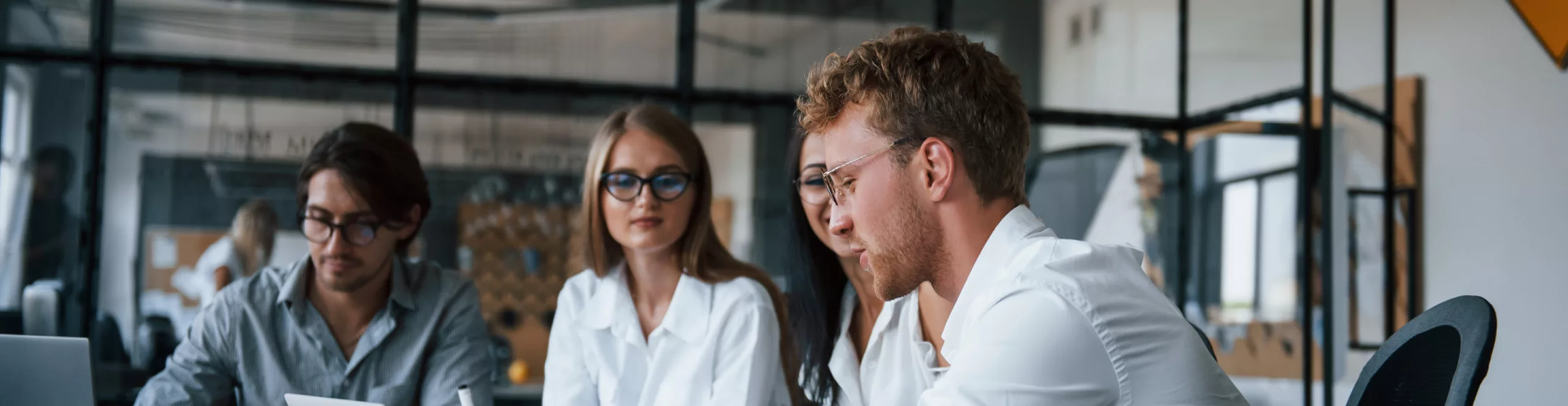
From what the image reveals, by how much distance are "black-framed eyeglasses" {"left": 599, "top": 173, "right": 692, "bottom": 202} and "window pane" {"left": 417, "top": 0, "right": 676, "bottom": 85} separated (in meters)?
2.36

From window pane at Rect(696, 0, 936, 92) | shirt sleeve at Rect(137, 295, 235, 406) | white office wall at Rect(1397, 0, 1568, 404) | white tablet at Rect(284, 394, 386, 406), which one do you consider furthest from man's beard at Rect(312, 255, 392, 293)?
white office wall at Rect(1397, 0, 1568, 404)

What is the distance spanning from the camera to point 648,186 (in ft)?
8.80

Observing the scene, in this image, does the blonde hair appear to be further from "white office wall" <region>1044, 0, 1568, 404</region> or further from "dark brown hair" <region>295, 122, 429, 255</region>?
"white office wall" <region>1044, 0, 1568, 404</region>

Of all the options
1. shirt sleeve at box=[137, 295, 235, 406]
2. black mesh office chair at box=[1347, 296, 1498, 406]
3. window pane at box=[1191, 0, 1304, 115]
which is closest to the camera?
black mesh office chair at box=[1347, 296, 1498, 406]

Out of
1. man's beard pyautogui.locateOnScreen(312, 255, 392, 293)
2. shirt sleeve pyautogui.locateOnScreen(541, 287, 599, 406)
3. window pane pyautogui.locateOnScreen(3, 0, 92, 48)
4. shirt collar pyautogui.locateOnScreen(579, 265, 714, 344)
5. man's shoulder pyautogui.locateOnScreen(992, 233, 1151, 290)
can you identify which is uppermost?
window pane pyautogui.locateOnScreen(3, 0, 92, 48)

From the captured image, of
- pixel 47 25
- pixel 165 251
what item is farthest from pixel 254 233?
pixel 47 25

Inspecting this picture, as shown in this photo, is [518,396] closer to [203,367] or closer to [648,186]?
[203,367]

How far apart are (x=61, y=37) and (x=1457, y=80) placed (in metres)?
5.94

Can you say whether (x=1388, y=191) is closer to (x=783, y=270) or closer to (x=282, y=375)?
(x=783, y=270)

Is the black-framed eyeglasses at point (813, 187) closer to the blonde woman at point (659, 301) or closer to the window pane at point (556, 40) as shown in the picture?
the blonde woman at point (659, 301)

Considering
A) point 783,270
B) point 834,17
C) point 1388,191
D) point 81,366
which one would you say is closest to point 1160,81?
point 1388,191

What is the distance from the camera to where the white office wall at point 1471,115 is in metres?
4.60

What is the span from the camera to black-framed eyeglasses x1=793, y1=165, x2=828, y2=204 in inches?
101

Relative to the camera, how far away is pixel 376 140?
273 cm
